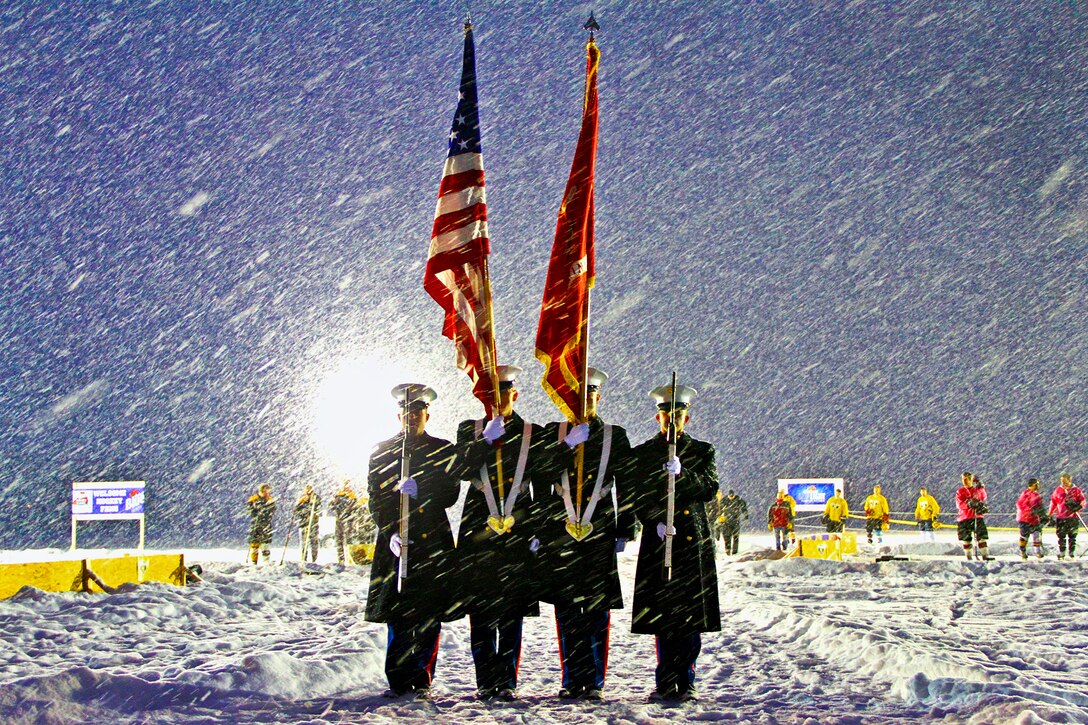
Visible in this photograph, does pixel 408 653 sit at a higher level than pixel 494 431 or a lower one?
lower

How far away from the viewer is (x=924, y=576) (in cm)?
1573

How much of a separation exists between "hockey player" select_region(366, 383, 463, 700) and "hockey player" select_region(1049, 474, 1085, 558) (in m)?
16.6

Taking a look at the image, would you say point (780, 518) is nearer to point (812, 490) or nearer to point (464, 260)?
point (812, 490)

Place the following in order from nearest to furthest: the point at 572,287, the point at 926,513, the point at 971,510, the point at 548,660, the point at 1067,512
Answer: the point at 572,287 < the point at 548,660 < the point at 971,510 < the point at 1067,512 < the point at 926,513

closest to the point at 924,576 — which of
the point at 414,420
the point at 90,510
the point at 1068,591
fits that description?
the point at 1068,591

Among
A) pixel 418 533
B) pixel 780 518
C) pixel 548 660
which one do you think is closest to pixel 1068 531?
pixel 780 518

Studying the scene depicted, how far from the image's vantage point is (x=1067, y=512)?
18609mm

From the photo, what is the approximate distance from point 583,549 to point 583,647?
24.8 inches

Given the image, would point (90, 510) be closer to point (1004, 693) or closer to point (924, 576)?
point (924, 576)

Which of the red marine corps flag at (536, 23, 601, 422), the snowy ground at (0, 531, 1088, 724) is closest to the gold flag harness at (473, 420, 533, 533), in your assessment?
the red marine corps flag at (536, 23, 601, 422)

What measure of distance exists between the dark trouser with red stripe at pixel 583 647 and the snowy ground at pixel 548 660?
22cm

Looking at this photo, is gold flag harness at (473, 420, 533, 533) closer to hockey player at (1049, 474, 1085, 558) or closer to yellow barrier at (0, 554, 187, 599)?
yellow barrier at (0, 554, 187, 599)

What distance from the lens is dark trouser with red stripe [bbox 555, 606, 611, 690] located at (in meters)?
5.77

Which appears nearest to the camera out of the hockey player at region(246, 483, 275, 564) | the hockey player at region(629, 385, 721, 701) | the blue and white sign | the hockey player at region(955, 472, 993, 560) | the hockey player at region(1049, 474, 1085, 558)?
the hockey player at region(629, 385, 721, 701)
